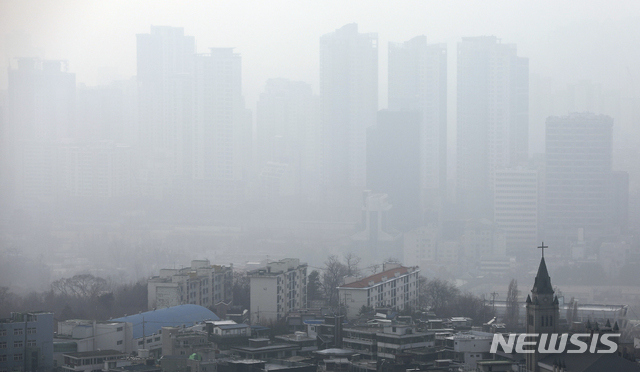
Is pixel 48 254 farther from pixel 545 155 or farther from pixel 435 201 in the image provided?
pixel 545 155

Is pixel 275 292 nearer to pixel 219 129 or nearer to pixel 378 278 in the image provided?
pixel 378 278

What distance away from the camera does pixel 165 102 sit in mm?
20641

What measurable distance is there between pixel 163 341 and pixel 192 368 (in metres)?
0.78

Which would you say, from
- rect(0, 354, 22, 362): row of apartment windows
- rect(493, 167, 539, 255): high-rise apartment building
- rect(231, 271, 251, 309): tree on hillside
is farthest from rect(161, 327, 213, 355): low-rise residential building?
rect(493, 167, 539, 255): high-rise apartment building

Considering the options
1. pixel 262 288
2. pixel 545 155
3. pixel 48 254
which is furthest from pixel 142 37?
pixel 262 288

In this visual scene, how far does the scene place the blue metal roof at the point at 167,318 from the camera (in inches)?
275

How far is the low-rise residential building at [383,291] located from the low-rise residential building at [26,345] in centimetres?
245

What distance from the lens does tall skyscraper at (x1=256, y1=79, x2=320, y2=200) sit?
64.1 feet

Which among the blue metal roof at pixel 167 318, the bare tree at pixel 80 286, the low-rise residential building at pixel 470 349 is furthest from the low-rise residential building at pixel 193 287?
the low-rise residential building at pixel 470 349

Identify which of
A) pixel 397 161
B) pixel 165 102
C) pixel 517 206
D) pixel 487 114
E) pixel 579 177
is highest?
pixel 165 102

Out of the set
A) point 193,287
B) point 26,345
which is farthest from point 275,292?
point 26,345

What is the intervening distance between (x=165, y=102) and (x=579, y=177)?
820 centimetres

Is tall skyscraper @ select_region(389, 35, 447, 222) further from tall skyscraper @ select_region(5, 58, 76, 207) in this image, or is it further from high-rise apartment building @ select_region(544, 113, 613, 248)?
tall skyscraper @ select_region(5, 58, 76, 207)

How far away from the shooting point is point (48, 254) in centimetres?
1628
